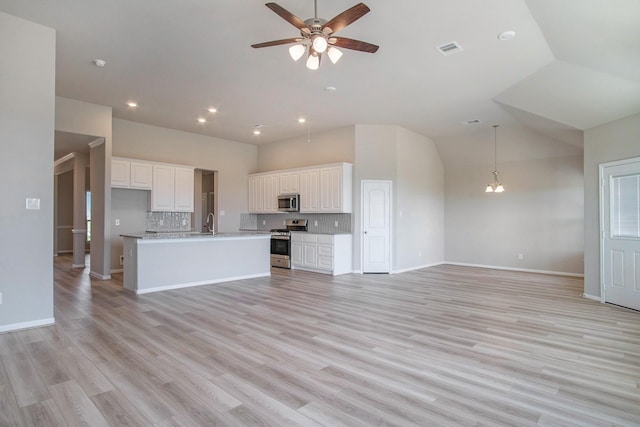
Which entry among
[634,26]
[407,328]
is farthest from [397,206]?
[634,26]

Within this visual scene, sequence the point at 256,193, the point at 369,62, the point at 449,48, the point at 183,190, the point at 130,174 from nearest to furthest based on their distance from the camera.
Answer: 1. the point at 449,48
2. the point at 369,62
3. the point at 130,174
4. the point at 183,190
5. the point at 256,193

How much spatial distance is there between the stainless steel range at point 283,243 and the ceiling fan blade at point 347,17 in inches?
224

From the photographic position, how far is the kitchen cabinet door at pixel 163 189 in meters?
7.56

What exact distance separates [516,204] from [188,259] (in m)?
7.31

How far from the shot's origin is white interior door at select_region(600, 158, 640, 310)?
488 centimetres

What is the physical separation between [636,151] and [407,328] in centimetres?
400

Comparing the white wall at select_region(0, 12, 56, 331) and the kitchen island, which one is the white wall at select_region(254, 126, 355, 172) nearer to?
the kitchen island

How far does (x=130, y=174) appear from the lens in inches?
282

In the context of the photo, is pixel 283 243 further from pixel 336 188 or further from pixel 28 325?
pixel 28 325

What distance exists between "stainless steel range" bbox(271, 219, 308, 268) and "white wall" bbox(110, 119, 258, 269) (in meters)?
1.45

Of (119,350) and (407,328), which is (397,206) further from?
(119,350)

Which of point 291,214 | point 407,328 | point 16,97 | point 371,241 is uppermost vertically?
point 16,97

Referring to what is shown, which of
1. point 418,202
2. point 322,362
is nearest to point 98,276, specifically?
point 322,362

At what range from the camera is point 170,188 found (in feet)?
25.6
